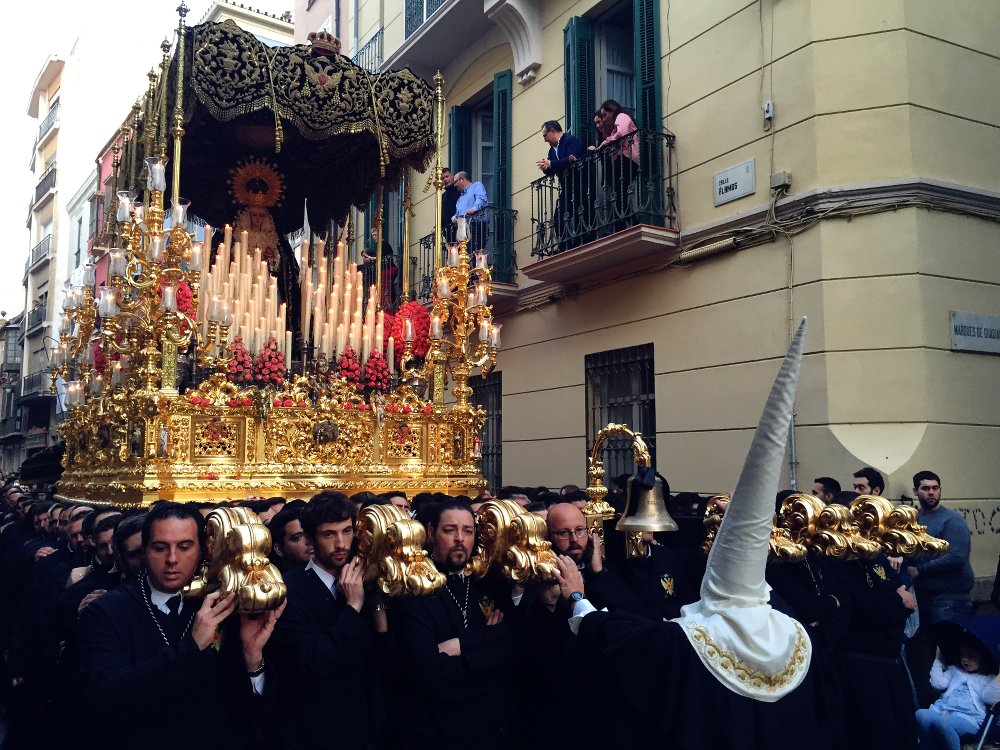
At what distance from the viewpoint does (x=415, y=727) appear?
2.99m

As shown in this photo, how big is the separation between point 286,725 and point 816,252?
6.03m

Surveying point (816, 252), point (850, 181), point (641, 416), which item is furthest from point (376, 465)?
point (850, 181)

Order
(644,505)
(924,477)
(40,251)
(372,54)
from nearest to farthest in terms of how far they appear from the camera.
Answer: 1. (644,505)
2. (924,477)
3. (372,54)
4. (40,251)

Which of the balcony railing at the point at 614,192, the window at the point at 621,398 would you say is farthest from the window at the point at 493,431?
the balcony railing at the point at 614,192

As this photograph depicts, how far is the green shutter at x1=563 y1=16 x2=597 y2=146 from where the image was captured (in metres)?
10.1

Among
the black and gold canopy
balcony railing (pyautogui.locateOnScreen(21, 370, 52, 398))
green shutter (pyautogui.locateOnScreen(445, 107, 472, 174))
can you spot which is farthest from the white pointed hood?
balcony railing (pyautogui.locateOnScreen(21, 370, 52, 398))

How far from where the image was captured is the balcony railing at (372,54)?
1428 centimetres

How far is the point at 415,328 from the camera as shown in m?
8.58

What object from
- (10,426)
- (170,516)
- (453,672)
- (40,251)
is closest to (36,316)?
(40,251)

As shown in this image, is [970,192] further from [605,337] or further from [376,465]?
[376,465]

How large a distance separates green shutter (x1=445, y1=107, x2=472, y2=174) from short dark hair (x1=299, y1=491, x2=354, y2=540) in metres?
10.2

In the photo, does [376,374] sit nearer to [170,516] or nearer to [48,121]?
[170,516]

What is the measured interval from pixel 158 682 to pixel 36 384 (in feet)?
105

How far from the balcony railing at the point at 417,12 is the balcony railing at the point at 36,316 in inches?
926
